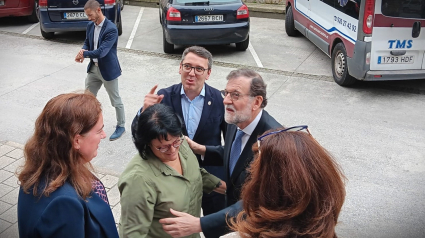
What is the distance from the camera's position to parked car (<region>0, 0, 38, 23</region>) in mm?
11711

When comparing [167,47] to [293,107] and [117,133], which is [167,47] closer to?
[293,107]

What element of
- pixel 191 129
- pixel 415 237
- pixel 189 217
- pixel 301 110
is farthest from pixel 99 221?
pixel 301 110

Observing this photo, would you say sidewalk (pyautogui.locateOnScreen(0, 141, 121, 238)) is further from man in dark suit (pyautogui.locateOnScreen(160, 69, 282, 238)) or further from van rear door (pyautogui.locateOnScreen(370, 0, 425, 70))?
van rear door (pyautogui.locateOnScreen(370, 0, 425, 70))

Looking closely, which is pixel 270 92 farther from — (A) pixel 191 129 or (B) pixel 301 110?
(A) pixel 191 129

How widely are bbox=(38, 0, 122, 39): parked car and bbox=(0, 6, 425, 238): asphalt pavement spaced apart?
19.4 inches

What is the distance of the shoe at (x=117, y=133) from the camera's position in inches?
248

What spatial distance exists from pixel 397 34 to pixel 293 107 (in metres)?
1.96

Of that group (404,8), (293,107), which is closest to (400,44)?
(404,8)

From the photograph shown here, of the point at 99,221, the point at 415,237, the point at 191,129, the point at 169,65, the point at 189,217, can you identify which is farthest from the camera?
the point at 169,65

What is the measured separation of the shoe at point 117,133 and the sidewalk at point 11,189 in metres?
1.08

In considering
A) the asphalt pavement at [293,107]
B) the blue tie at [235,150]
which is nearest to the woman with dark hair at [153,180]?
the blue tie at [235,150]

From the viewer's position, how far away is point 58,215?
6.70 feet

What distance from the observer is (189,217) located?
2559mm

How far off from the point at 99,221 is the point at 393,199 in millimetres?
3580
